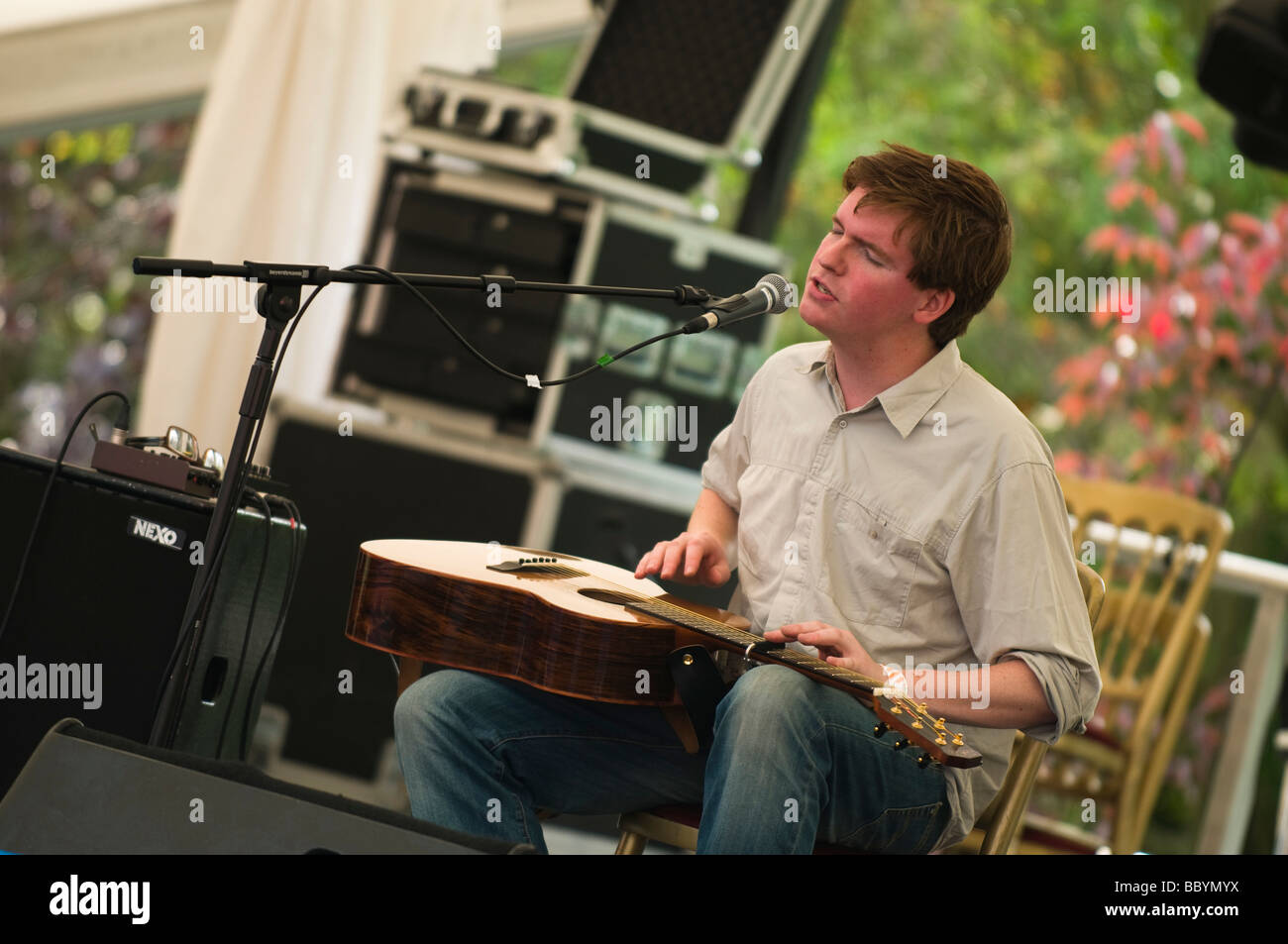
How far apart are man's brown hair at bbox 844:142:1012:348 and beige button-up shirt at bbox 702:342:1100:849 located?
12cm

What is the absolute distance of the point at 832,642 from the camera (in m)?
1.66

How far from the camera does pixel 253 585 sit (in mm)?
2049

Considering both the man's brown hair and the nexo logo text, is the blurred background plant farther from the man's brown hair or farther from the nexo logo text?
the man's brown hair

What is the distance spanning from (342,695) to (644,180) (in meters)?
1.44

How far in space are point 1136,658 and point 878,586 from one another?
172 cm

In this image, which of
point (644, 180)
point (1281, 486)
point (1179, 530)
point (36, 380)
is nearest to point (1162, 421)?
point (1281, 486)

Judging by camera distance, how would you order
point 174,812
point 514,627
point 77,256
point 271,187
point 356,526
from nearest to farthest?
point 174,812, point 514,627, point 356,526, point 271,187, point 77,256

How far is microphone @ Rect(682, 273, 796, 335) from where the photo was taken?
1746mm

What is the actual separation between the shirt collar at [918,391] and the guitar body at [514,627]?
35cm

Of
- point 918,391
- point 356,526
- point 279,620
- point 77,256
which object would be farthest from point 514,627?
point 77,256

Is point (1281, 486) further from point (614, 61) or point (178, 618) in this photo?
point (178, 618)

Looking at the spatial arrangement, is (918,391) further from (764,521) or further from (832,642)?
(832,642)

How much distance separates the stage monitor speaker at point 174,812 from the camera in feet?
4.62

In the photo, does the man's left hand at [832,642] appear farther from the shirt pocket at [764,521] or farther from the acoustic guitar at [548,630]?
the shirt pocket at [764,521]
